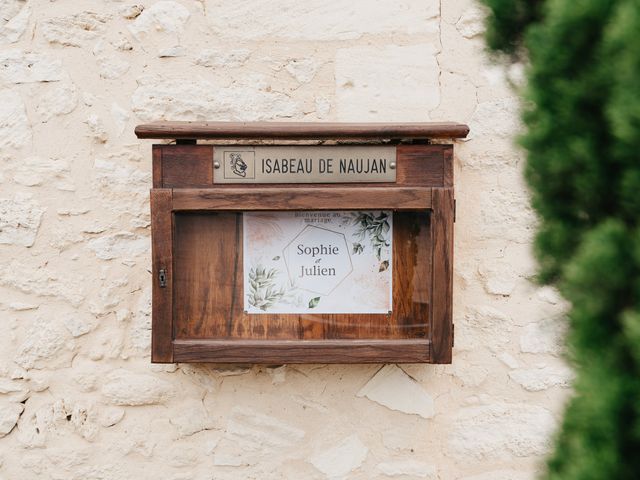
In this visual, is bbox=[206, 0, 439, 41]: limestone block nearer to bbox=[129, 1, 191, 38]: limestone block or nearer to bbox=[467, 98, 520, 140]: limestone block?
bbox=[129, 1, 191, 38]: limestone block

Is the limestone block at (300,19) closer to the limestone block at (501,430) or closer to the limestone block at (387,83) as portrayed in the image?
the limestone block at (387,83)

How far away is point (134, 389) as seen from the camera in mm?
2129

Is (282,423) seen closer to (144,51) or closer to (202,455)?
(202,455)

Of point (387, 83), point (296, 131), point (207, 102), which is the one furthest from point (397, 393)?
point (207, 102)

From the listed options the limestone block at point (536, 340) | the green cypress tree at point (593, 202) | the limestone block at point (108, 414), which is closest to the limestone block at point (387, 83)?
the limestone block at point (536, 340)

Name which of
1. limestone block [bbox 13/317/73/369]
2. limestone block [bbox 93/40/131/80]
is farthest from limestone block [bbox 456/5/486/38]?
limestone block [bbox 13/317/73/369]

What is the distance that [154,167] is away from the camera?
1914 millimetres

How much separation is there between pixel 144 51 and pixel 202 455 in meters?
1.37

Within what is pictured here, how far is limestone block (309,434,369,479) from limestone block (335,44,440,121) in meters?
1.08

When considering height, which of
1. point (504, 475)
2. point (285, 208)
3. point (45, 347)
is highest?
point (285, 208)

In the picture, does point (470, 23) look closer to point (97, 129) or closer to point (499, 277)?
point (499, 277)

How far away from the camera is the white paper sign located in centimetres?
200

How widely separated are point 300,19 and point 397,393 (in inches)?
50.8

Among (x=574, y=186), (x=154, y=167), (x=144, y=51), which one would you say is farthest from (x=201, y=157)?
(x=574, y=186)
